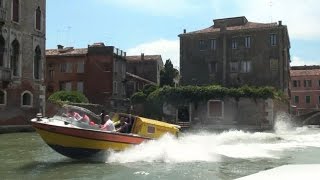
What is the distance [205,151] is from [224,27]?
31.9m

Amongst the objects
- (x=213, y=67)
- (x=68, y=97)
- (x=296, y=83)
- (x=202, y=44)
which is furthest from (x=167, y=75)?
(x=296, y=83)

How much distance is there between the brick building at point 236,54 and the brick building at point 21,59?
17.7 metres

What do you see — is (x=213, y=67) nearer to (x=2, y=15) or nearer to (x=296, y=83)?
(x=2, y=15)

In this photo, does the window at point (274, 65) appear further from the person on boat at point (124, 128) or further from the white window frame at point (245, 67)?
the person on boat at point (124, 128)

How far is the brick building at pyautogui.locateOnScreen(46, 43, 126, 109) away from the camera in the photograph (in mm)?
49250

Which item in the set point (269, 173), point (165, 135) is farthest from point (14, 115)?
point (269, 173)

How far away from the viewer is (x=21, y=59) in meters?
32.9

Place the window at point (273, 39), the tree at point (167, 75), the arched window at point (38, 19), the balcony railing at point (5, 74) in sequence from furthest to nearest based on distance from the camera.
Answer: the tree at point (167, 75) < the window at point (273, 39) < the arched window at point (38, 19) < the balcony railing at point (5, 74)

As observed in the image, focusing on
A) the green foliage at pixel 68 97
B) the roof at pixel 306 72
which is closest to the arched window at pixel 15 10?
the green foliage at pixel 68 97

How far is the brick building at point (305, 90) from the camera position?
71.1 m

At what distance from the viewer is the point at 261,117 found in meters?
39.5

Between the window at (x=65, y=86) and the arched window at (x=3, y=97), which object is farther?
the window at (x=65, y=86)

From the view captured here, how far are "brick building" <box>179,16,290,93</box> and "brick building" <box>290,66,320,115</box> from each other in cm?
2546

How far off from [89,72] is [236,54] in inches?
588
